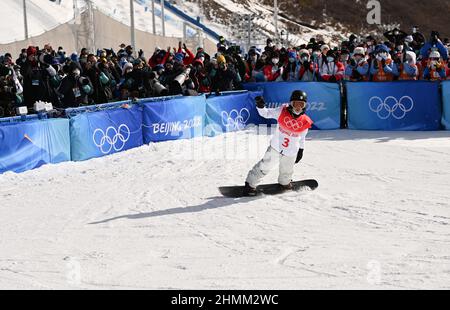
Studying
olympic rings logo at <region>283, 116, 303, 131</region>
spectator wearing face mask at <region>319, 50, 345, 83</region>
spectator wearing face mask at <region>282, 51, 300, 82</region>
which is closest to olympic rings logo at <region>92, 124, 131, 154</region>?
olympic rings logo at <region>283, 116, 303, 131</region>

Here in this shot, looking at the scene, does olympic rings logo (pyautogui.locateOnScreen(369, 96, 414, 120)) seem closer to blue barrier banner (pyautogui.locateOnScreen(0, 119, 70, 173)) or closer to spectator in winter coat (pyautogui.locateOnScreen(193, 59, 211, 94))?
spectator in winter coat (pyautogui.locateOnScreen(193, 59, 211, 94))

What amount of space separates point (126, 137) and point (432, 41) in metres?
9.18

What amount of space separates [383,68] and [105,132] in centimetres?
781

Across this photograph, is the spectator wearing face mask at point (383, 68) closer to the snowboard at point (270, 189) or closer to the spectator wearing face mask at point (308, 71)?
the spectator wearing face mask at point (308, 71)

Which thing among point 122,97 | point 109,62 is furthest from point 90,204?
point 109,62

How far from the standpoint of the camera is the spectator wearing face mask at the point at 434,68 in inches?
715

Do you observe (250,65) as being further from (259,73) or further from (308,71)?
(308,71)

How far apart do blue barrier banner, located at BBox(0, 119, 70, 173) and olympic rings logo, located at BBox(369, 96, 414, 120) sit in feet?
27.1

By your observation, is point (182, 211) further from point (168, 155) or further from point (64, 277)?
point (168, 155)

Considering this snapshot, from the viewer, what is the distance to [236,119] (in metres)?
18.2

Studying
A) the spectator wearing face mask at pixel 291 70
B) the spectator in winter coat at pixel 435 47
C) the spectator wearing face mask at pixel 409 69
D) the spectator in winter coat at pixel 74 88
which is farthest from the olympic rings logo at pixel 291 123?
the spectator in winter coat at pixel 435 47

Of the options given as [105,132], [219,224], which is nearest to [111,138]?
[105,132]

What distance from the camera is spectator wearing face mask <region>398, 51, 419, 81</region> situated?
1822 centimetres

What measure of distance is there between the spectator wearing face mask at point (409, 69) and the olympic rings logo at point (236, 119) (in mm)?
4039
